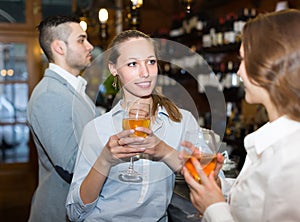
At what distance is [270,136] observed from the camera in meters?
1.03

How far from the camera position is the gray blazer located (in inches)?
68.8

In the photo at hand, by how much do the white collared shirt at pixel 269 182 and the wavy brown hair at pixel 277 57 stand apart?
0.20ft

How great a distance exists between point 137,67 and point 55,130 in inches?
26.6

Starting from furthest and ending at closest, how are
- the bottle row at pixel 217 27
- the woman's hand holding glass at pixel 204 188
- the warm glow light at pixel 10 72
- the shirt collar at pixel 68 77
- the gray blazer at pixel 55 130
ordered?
the warm glow light at pixel 10 72 → the bottle row at pixel 217 27 → the shirt collar at pixel 68 77 → the gray blazer at pixel 55 130 → the woman's hand holding glass at pixel 204 188

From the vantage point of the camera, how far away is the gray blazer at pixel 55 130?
68.8 inches

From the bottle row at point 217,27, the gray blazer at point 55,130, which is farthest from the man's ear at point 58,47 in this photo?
the bottle row at point 217,27

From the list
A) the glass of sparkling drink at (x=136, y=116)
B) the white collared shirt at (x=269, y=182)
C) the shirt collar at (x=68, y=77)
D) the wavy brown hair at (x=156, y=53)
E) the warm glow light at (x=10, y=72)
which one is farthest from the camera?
the warm glow light at (x=10, y=72)

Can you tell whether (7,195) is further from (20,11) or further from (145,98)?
(145,98)

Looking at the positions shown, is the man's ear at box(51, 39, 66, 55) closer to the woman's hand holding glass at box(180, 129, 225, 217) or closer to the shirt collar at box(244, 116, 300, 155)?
the woman's hand holding glass at box(180, 129, 225, 217)

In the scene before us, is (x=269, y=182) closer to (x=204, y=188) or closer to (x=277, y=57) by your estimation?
(x=204, y=188)

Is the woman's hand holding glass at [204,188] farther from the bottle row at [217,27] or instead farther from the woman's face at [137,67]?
the bottle row at [217,27]

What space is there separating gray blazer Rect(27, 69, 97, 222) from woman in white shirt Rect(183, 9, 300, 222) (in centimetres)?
78

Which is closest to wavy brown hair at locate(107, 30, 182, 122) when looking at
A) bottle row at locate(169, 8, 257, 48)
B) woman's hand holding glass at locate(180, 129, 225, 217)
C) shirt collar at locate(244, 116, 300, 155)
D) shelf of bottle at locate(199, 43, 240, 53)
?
woman's hand holding glass at locate(180, 129, 225, 217)

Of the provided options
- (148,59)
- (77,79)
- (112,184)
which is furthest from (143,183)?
(77,79)
